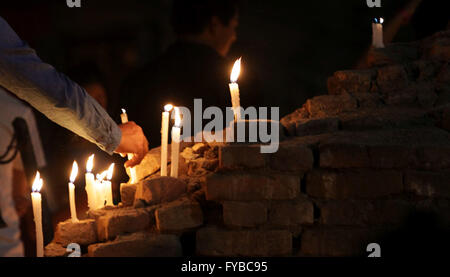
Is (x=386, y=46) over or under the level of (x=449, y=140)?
over

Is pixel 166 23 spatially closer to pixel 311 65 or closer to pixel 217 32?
pixel 311 65

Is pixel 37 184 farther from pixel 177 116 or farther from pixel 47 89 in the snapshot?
pixel 177 116

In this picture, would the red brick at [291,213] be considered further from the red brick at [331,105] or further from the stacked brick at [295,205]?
the red brick at [331,105]

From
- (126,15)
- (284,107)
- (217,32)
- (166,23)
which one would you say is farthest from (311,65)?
(217,32)

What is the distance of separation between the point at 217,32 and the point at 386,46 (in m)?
1.36

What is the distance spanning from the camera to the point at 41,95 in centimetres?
214

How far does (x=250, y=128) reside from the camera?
2.52 m

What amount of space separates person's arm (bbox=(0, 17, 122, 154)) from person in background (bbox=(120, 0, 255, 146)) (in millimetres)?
1437

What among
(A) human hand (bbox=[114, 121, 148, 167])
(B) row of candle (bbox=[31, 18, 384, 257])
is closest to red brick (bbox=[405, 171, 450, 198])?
(B) row of candle (bbox=[31, 18, 384, 257])

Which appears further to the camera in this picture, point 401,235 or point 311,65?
point 311,65

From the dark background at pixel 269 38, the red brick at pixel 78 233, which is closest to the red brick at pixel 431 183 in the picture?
the red brick at pixel 78 233

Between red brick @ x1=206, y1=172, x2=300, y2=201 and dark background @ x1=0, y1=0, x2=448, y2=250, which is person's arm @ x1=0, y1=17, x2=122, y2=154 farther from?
dark background @ x1=0, y1=0, x2=448, y2=250

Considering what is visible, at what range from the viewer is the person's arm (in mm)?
2006

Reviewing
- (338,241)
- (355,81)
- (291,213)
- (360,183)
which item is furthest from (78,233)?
(355,81)
